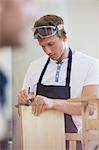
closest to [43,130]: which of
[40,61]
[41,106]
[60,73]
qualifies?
[41,106]

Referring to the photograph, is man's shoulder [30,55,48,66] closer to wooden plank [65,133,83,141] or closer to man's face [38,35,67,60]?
man's face [38,35,67,60]

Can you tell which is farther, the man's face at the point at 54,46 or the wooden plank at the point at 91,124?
the man's face at the point at 54,46

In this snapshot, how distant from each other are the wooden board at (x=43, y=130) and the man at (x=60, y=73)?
0.20ft

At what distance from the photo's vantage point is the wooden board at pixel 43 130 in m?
1.02

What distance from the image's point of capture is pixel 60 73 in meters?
1.29

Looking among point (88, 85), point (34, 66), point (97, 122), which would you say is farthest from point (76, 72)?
point (97, 122)

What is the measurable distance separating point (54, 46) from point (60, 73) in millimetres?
122

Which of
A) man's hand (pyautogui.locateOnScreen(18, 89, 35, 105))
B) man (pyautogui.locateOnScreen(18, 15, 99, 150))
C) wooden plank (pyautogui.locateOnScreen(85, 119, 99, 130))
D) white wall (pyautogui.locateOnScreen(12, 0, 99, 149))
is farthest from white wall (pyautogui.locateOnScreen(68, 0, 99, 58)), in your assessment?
wooden plank (pyautogui.locateOnScreen(85, 119, 99, 130))

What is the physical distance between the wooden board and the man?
0.20 feet

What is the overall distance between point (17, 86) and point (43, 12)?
331 mm

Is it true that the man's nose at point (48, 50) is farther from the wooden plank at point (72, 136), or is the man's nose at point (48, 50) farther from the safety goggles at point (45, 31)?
the wooden plank at point (72, 136)

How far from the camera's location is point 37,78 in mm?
1333

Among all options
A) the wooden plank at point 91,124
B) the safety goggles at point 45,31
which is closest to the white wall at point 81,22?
the safety goggles at point 45,31

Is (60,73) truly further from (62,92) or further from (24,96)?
(24,96)
